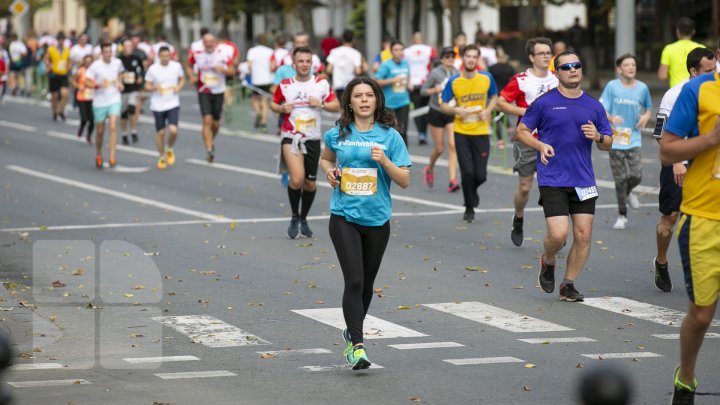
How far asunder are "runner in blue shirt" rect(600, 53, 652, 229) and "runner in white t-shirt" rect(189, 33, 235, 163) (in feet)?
32.3

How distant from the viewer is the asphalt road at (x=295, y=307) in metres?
7.86

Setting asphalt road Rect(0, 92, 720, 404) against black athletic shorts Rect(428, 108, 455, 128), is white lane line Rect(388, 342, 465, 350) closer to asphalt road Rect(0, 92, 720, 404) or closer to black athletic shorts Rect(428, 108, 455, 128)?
asphalt road Rect(0, 92, 720, 404)

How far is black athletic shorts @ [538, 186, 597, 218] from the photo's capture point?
10.8m

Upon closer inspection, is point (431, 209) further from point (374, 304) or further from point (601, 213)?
point (374, 304)

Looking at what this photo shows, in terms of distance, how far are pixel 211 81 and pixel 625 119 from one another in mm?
10721

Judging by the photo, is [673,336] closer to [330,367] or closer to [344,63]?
[330,367]

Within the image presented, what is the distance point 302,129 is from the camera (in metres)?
14.8

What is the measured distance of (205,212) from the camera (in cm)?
1722

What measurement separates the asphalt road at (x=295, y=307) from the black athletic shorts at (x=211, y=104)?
4417mm

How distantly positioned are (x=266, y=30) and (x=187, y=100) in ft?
105

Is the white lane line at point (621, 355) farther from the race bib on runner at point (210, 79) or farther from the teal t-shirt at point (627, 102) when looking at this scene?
the race bib on runner at point (210, 79)

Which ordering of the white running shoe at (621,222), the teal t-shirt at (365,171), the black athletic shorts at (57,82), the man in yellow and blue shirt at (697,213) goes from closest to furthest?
the man in yellow and blue shirt at (697,213) < the teal t-shirt at (365,171) < the white running shoe at (621,222) < the black athletic shorts at (57,82)

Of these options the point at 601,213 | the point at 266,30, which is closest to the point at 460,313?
the point at 601,213

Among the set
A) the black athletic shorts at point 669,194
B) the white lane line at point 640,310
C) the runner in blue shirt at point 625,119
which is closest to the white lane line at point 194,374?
the white lane line at point 640,310
